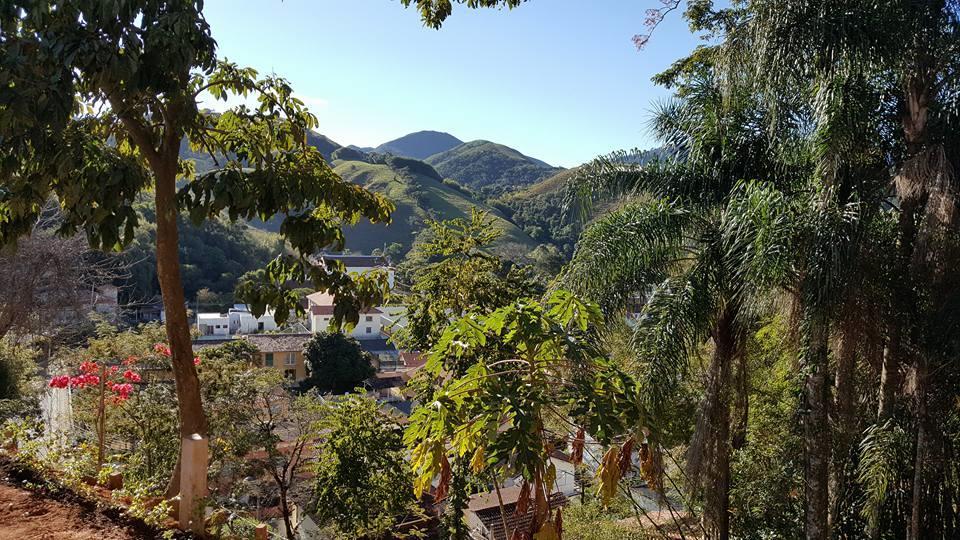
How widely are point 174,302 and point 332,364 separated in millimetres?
22735

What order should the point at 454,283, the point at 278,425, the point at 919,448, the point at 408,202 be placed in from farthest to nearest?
the point at 408,202 → the point at 278,425 → the point at 454,283 → the point at 919,448

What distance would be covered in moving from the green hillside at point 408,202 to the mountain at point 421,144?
82.9m

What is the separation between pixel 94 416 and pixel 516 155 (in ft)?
456

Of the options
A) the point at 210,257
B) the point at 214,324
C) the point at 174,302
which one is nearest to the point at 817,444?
the point at 174,302

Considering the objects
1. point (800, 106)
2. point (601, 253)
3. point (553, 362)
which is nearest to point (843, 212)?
point (800, 106)

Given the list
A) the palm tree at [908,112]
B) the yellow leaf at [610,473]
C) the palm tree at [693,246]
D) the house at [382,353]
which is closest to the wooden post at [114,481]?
the yellow leaf at [610,473]

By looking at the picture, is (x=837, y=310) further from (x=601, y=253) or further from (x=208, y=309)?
(x=208, y=309)

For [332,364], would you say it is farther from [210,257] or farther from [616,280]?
[210,257]

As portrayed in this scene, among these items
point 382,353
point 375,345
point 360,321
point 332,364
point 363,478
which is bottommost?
point 382,353

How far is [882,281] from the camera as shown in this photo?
5.23 meters

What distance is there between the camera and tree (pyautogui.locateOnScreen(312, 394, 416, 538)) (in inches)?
268

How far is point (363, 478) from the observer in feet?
22.6

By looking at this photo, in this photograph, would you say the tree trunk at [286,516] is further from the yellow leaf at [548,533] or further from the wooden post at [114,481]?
the yellow leaf at [548,533]

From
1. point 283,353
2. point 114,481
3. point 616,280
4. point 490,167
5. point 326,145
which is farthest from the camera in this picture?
point 490,167
